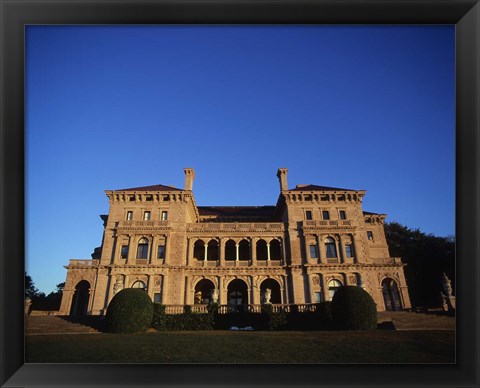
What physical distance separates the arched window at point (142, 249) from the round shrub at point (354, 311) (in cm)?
1833

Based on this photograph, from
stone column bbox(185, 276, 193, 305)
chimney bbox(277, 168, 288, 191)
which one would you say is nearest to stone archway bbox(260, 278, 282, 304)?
stone column bbox(185, 276, 193, 305)

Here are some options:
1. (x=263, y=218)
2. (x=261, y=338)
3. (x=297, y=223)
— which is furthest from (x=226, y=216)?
(x=261, y=338)

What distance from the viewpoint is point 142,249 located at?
103ft

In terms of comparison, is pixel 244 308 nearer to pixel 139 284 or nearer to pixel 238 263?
pixel 238 263

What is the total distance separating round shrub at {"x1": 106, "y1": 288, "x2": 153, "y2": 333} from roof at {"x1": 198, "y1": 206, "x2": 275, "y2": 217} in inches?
779

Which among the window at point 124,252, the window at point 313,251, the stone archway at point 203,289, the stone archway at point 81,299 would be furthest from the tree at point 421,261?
the stone archway at point 81,299

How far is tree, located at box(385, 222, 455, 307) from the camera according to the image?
2948cm

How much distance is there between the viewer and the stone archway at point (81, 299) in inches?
1214

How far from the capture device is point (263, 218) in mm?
37281

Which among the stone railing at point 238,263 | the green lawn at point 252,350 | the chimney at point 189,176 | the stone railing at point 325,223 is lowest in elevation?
the green lawn at point 252,350

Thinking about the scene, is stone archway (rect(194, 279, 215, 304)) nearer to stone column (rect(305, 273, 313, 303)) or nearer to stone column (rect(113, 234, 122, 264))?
stone column (rect(113, 234, 122, 264))

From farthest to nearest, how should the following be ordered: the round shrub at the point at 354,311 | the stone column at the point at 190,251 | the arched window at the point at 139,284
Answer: the stone column at the point at 190,251, the arched window at the point at 139,284, the round shrub at the point at 354,311

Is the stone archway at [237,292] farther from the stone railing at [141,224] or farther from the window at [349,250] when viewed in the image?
the window at [349,250]
